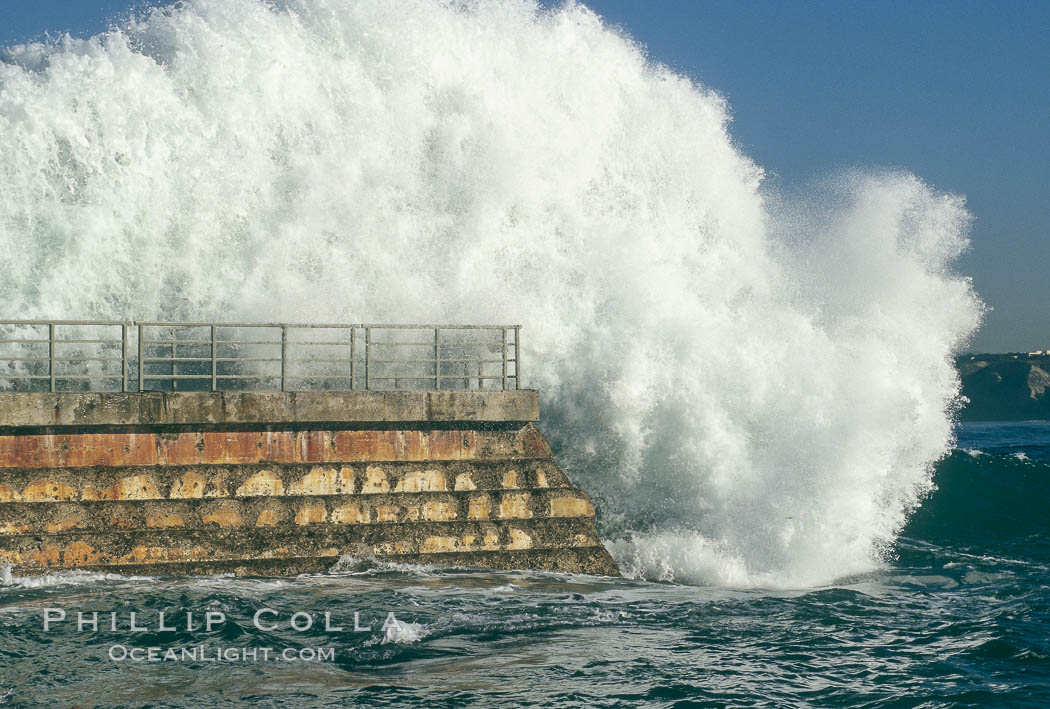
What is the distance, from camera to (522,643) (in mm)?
9406

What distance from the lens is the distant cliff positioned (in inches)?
3979

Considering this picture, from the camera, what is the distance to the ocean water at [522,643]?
26.3 ft

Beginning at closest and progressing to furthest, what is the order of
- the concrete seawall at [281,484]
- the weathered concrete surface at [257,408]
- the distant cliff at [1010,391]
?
the concrete seawall at [281,484], the weathered concrete surface at [257,408], the distant cliff at [1010,391]

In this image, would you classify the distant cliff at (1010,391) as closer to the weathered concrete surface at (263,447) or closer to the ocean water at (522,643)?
the ocean water at (522,643)

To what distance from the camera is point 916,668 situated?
8.95 meters

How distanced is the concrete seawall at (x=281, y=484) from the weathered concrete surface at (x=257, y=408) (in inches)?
0.6

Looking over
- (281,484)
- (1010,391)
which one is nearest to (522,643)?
(281,484)

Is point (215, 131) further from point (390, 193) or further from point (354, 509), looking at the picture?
point (354, 509)

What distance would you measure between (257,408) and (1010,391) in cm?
10430

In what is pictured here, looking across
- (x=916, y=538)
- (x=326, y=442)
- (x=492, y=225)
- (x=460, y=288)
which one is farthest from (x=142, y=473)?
(x=916, y=538)

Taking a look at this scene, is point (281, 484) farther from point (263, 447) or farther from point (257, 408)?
point (257, 408)

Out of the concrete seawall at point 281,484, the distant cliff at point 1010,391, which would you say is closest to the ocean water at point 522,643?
the concrete seawall at point 281,484

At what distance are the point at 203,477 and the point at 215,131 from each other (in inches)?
316

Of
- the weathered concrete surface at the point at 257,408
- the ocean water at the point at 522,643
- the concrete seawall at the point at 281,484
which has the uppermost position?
the weathered concrete surface at the point at 257,408
